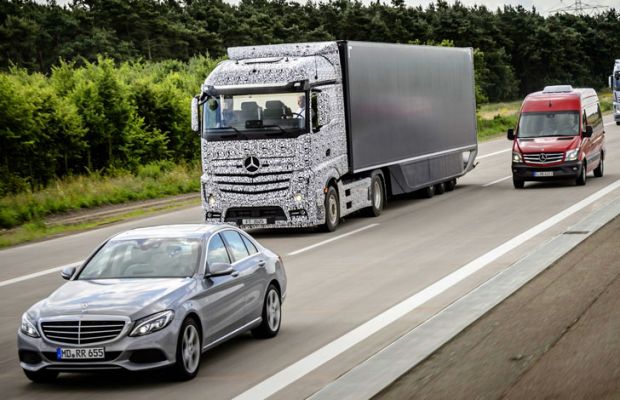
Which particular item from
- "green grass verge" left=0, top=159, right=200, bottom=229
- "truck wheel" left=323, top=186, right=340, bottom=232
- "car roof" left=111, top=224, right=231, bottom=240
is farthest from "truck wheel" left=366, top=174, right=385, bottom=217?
"car roof" left=111, top=224, right=231, bottom=240

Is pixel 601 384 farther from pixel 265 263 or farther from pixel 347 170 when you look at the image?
pixel 347 170

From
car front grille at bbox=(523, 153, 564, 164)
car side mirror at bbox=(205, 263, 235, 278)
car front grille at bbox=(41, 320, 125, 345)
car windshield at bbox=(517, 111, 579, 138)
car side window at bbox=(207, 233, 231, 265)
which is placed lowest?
car front grille at bbox=(41, 320, 125, 345)

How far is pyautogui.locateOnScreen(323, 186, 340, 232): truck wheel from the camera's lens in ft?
76.4

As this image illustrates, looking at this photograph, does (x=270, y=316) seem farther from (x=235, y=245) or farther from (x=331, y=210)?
(x=331, y=210)

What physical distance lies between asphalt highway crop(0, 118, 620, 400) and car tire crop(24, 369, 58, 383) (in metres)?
0.07

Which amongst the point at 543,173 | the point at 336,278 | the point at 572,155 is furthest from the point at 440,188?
the point at 336,278

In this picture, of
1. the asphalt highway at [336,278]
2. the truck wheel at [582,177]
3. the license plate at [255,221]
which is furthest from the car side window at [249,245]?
the truck wheel at [582,177]

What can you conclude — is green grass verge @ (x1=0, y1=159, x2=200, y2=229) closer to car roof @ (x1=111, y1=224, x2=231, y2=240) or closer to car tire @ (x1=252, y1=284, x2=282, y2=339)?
car tire @ (x1=252, y1=284, x2=282, y2=339)

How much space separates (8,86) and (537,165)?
14411mm

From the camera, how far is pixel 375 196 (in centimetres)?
2639

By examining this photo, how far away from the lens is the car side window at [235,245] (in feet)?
39.8

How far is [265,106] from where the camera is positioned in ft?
74.1

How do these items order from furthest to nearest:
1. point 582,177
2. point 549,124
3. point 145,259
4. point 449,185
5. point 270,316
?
point 449,185, point 549,124, point 582,177, point 270,316, point 145,259

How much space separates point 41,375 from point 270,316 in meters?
3.00
